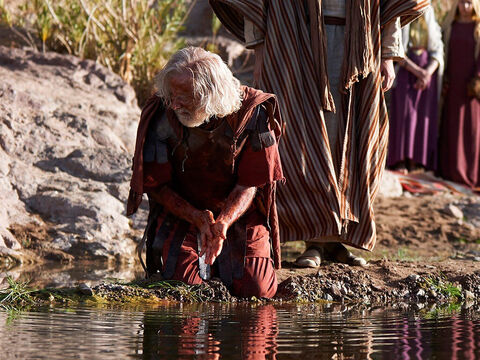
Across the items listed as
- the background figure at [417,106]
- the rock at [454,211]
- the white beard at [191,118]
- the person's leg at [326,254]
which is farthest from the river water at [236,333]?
the background figure at [417,106]

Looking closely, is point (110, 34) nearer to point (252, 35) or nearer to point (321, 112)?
point (252, 35)

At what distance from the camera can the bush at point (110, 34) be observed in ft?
33.0

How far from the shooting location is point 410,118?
1178cm

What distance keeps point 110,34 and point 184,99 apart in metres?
5.59

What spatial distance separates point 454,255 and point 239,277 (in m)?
3.03

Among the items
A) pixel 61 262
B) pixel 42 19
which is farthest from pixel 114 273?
pixel 42 19

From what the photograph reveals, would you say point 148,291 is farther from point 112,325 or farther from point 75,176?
point 75,176

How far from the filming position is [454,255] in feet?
25.7

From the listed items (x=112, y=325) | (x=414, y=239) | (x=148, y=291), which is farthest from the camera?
(x=414, y=239)

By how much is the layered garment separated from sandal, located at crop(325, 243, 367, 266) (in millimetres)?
907

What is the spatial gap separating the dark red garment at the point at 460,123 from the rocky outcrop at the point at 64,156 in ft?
13.3

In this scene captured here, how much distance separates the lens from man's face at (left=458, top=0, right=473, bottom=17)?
11.5 meters

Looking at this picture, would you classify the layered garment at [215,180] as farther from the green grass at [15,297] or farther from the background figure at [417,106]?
the background figure at [417,106]

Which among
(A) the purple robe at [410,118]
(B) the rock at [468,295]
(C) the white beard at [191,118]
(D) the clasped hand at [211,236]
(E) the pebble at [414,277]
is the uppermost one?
(A) the purple robe at [410,118]
